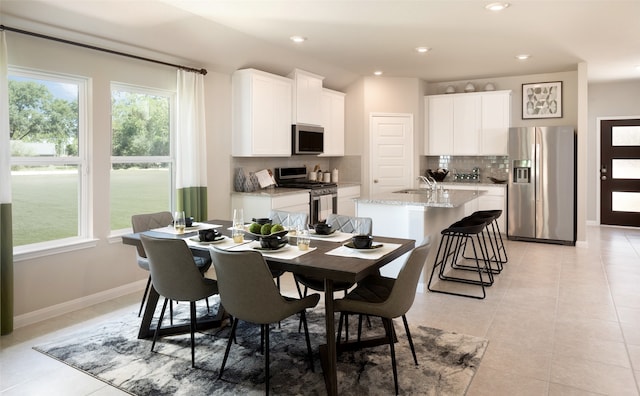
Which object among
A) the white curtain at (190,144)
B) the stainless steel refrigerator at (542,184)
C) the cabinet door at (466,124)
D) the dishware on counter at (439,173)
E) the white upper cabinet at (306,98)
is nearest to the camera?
the white curtain at (190,144)

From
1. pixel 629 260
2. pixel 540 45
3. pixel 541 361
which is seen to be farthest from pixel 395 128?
pixel 541 361

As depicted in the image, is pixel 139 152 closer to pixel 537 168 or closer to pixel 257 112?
pixel 257 112

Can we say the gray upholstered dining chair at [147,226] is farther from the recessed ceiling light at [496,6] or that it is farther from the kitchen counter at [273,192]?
the recessed ceiling light at [496,6]

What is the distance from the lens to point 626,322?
11.7 ft

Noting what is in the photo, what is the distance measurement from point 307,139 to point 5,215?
3879 millimetres

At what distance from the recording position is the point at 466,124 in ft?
24.4

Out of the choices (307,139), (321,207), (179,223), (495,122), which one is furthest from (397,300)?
(495,122)

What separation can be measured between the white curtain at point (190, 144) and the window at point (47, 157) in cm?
97

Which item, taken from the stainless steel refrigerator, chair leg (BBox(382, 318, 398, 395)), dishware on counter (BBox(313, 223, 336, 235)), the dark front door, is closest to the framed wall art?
the stainless steel refrigerator

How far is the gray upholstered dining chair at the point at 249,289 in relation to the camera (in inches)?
92.0

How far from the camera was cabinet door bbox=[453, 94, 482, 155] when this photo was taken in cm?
735

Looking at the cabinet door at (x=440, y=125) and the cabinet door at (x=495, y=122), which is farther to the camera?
the cabinet door at (x=440, y=125)

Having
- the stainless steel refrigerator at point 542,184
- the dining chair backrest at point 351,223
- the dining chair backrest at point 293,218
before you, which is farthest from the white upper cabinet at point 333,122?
the dining chair backrest at point 351,223

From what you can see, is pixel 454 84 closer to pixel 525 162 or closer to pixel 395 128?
pixel 395 128
